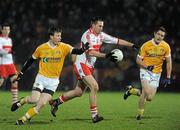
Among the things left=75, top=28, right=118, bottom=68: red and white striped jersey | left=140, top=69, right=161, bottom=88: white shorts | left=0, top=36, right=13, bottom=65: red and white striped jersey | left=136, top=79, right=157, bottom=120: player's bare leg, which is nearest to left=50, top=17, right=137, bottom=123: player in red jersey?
left=75, top=28, right=118, bottom=68: red and white striped jersey

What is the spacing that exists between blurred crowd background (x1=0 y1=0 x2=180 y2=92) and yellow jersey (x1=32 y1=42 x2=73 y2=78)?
10131mm

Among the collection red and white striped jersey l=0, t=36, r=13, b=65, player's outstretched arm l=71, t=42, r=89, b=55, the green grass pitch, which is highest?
player's outstretched arm l=71, t=42, r=89, b=55

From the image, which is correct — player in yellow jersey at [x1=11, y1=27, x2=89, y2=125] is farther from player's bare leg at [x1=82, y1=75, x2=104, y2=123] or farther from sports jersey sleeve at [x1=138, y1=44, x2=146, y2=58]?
sports jersey sleeve at [x1=138, y1=44, x2=146, y2=58]

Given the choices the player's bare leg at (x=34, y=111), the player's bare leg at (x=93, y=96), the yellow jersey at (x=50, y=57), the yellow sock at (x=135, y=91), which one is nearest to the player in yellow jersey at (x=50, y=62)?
the yellow jersey at (x=50, y=57)

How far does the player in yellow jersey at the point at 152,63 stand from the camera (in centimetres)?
1240

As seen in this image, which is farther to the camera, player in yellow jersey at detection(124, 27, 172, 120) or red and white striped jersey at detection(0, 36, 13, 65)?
red and white striped jersey at detection(0, 36, 13, 65)

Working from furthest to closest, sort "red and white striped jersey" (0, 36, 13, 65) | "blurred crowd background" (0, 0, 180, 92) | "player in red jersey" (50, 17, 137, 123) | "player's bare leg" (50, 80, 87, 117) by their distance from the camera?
"blurred crowd background" (0, 0, 180, 92) < "red and white striped jersey" (0, 36, 13, 65) < "player's bare leg" (50, 80, 87, 117) < "player in red jersey" (50, 17, 137, 123)

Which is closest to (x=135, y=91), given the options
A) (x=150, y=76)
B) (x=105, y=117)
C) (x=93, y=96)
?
(x=150, y=76)

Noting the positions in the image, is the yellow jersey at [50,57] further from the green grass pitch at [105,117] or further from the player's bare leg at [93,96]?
the green grass pitch at [105,117]

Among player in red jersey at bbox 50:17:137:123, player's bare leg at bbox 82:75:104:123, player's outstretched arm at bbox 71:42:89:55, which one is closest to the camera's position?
player's outstretched arm at bbox 71:42:89:55

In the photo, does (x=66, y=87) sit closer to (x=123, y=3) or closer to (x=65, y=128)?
(x=123, y=3)

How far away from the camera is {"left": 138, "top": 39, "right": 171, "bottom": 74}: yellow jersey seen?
1250cm

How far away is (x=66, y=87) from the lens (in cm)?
2300

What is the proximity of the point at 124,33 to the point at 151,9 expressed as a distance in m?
3.78
